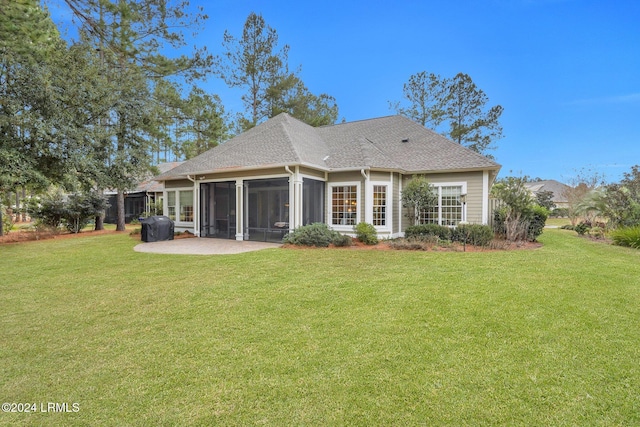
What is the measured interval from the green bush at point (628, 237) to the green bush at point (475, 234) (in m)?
4.66

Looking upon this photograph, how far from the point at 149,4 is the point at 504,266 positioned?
667 inches

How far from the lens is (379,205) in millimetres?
12438

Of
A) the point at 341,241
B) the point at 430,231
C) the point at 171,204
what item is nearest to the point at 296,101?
the point at 171,204

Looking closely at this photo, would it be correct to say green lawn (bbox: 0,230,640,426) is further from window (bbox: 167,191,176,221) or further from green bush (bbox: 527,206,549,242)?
window (bbox: 167,191,176,221)

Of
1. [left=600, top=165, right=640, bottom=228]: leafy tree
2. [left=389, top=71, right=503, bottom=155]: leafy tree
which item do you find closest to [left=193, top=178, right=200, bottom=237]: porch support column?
[left=600, top=165, right=640, bottom=228]: leafy tree

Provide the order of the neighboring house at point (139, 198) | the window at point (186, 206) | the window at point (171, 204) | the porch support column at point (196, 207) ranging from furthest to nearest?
the neighboring house at point (139, 198)
the window at point (171, 204)
the window at point (186, 206)
the porch support column at point (196, 207)

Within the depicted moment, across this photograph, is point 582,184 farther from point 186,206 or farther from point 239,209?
point 186,206

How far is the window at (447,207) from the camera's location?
12559 mm

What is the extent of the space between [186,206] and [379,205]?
32.5 feet

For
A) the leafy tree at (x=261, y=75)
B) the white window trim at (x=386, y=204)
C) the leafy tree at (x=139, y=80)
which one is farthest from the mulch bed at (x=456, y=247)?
the leafy tree at (x=261, y=75)

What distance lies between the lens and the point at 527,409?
2377 mm

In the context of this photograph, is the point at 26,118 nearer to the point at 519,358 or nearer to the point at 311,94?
the point at 519,358

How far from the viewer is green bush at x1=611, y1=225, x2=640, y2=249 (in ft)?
33.4

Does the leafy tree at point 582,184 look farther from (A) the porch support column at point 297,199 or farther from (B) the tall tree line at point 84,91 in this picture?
(B) the tall tree line at point 84,91
